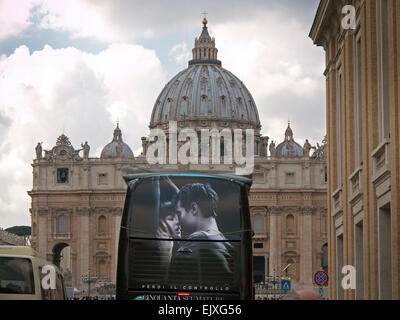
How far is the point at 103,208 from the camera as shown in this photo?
4783 inches

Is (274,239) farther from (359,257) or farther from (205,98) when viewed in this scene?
(359,257)

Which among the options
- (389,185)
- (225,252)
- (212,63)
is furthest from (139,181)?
(212,63)

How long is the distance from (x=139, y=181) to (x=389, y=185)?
457cm

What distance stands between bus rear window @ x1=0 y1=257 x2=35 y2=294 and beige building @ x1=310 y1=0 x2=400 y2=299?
6.74 m

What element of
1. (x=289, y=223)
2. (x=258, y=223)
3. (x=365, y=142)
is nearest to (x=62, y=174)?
(x=258, y=223)

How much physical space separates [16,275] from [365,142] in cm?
952

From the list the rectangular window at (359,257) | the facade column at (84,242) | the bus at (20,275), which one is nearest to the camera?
the bus at (20,275)

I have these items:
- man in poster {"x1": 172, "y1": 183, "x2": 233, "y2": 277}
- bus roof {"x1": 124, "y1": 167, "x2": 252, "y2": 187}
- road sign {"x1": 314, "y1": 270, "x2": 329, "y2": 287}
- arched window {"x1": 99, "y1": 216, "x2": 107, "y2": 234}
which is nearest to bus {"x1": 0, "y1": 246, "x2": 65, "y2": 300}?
man in poster {"x1": 172, "y1": 183, "x2": 233, "y2": 277}

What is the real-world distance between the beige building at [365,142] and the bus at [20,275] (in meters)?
6.56

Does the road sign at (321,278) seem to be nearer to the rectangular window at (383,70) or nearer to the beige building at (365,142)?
the beige building at (365,142)

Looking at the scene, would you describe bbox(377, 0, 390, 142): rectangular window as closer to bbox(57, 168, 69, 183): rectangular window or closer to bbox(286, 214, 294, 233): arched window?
bbox(286, 214, 294, 233): arched window

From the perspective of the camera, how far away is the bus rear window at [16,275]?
14.1 m

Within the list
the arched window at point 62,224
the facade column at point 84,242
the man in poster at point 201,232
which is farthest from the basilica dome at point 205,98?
the man in poster at point 201,232
